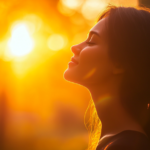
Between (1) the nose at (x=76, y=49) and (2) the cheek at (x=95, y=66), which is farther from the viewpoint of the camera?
(1) the nose at (x=76, y=49)

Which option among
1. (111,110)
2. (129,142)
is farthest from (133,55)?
(129,142)

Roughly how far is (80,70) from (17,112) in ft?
29.2

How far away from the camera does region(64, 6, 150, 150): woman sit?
1.53m

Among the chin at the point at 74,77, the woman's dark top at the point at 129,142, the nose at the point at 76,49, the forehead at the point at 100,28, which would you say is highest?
the forehead at the point at 100,28

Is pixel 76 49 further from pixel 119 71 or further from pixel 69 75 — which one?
pixel 119 71

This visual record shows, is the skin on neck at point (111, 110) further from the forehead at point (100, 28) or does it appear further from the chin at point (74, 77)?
the forehead at point (100, 28)

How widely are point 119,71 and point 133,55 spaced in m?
0.17

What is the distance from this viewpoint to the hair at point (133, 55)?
1530mm

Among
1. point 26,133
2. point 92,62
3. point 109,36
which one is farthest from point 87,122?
point 26,133

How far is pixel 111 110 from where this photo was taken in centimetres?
160

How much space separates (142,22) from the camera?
1.59 metres

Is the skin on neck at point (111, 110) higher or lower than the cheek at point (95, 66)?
lower

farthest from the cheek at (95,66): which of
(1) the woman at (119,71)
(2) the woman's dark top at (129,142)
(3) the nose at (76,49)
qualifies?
(2) the woman's dark top at (129,142)

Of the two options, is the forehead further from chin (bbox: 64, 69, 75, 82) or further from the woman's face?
chin (bbox: 64, 69, 75, 82)
